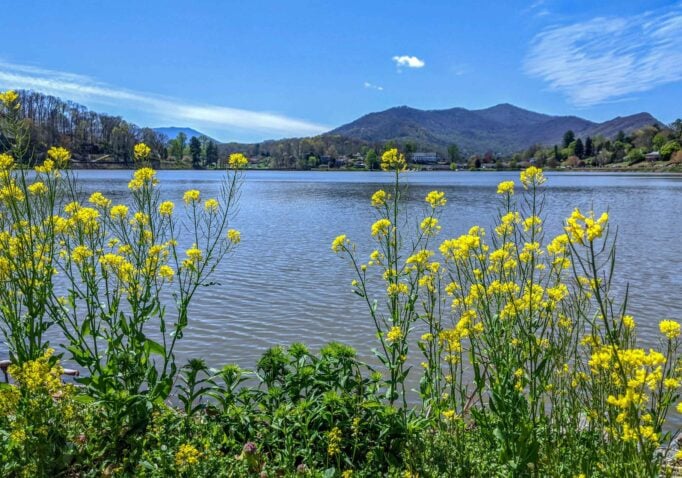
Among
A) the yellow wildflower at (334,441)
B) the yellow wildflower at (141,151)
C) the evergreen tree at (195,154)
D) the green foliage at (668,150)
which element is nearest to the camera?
the yellow wildflower at (334,441)

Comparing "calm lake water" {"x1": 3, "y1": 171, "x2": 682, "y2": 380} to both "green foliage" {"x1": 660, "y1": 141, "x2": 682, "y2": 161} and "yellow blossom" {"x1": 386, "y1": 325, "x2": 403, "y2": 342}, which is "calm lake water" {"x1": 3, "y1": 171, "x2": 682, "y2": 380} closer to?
"yellow blossom" {"x1": 386, "y1": 325, "x2": 403, "y2": 342}

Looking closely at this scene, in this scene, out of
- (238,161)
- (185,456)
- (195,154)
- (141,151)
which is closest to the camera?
(185,456)

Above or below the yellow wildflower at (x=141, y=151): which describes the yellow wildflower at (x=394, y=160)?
below

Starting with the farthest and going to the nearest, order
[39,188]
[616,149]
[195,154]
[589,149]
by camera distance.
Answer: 1. [589,149]
2. [616,149]
3. [195,154]
4. [39,188]

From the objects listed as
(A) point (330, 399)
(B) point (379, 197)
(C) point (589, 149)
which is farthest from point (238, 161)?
(C) point (589, 149)

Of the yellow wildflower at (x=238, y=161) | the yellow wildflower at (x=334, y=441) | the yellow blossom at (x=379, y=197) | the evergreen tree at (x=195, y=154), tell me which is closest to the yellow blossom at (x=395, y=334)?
the yellow wildflower at (x=334, y=441)

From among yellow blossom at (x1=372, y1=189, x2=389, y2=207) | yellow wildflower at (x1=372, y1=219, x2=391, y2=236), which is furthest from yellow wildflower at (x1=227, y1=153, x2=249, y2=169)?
yellow wildflower at (x1=372, y1=219, x2=391, y2=236)

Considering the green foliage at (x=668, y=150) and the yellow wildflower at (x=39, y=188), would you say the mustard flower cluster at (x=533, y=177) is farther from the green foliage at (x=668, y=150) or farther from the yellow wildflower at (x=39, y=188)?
the green foliage at (x=668, y=150)

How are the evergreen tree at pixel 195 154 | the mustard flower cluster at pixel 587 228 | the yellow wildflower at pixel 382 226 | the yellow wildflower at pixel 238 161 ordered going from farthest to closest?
1. the evergreen tree at pixel 195 154
2. the yellow wildflower at pixel 238 161
3. the yellow wildflower at pixel 382 226
4. the mustard flower cluster at pixel 587 228

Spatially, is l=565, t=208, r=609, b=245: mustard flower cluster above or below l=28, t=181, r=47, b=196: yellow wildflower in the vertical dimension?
below

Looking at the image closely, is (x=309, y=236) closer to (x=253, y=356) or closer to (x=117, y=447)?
(x=253, y=356)

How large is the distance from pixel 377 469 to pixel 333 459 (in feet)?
0.98

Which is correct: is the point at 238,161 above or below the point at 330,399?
above

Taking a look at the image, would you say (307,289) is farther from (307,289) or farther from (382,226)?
(382,226)
